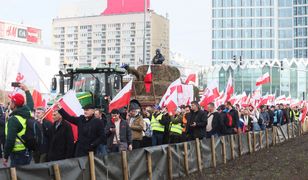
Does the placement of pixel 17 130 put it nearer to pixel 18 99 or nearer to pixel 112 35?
pixel 18 99

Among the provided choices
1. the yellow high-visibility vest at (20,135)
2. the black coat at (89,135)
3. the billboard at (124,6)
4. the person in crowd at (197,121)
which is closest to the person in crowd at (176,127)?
the person in crowd at (197,121)

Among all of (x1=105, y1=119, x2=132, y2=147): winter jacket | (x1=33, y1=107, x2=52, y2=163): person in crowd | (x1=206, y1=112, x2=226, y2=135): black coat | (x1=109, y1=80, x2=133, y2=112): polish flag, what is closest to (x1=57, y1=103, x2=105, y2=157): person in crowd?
(x1=33, y1=107, x2=52, y2=163): person in crowd

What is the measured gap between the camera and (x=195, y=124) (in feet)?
51.8

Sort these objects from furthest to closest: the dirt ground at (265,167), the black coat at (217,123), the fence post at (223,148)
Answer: the black coat at (217,123) → the fence post at (223,148) → the dirt ground at (265,167)

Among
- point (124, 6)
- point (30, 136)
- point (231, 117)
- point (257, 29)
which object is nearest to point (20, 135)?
point (30, 136)

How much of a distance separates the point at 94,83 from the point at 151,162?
8089 mm

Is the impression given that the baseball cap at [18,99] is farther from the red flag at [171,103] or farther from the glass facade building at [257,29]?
A: the glass facade building at [257,29]

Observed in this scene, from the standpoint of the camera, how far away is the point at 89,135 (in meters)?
10.9

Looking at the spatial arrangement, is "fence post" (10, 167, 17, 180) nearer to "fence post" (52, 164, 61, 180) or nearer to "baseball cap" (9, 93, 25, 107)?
"fence post" (52, 164, 61, 180)

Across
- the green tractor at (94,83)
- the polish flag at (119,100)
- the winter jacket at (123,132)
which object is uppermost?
the green tractor at (94,83)

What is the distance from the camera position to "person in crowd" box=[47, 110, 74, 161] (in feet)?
34.4

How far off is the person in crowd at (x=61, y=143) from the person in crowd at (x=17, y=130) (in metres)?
1.13

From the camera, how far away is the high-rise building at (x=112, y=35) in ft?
528

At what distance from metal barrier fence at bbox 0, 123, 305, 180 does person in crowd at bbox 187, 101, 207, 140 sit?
502mm
